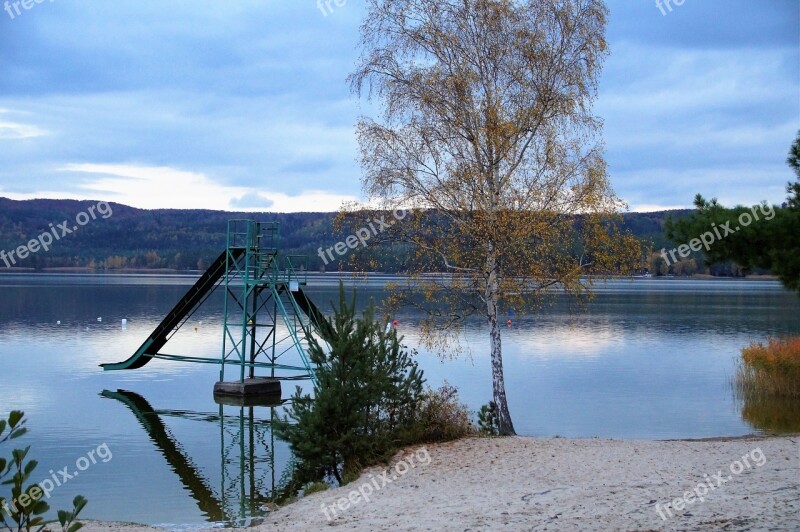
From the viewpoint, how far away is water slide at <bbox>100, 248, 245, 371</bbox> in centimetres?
3253

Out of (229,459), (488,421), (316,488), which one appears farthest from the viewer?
(229,459)

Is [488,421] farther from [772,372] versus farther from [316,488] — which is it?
[772,372]

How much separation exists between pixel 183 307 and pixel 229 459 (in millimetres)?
13372

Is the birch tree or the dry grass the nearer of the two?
the birch tree

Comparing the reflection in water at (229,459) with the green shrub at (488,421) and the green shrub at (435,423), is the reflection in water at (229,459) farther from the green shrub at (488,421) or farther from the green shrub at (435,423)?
the green shrub at (488,421)

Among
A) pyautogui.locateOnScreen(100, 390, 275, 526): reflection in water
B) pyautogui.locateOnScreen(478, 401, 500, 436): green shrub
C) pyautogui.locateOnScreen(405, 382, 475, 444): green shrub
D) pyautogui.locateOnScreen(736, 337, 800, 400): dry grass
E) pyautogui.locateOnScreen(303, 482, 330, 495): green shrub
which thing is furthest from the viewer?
pyautogui.locateOnScreen(736, 337, 800, 400): dry grass

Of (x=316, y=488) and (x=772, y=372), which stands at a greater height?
(x=772, y=372)

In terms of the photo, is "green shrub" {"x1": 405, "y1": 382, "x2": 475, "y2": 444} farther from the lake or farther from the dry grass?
the dry grass

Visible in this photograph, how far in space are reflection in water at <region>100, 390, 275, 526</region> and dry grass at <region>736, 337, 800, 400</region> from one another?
16.5 m

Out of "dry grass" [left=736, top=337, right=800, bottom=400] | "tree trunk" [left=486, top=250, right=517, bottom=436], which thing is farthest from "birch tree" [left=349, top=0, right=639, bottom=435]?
"dry grass" [left=736, top=337, right=800, bottom=400]

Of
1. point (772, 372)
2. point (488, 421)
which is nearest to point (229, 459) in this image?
point (488, 421)

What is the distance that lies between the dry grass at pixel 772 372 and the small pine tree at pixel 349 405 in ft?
59.5

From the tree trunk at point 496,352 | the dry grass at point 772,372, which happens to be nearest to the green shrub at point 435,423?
the tree trunk at point 496,352

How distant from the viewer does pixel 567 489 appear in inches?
479
